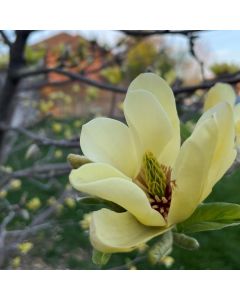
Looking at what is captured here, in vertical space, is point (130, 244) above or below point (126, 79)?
above

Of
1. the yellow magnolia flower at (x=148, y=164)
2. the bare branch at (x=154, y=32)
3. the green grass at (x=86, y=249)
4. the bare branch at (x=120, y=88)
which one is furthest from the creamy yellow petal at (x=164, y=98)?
the green grass at (x=86, y=249)

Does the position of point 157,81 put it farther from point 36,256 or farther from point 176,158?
point 36,256

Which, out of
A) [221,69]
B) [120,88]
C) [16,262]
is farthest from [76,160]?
[16,262]

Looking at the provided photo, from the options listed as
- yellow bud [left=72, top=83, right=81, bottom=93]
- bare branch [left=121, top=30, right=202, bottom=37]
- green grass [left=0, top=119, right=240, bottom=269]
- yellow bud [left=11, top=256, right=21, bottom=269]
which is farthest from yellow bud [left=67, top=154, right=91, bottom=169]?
yellow bud [left=72, top=83, right=81, bottom=93]

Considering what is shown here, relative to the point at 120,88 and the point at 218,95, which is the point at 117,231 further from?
the point at 120,88

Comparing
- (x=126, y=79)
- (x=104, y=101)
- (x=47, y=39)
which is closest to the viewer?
(x=47, y=39)

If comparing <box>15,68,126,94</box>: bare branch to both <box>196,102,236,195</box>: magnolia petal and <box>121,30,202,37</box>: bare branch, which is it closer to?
<box>121,30,202,37</box>: bare branch
